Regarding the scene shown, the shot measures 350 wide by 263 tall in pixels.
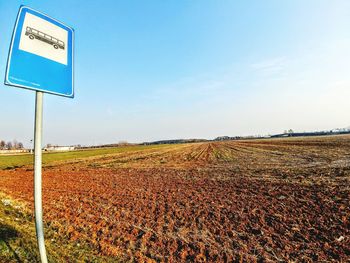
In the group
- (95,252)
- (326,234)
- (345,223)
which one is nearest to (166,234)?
(95,252)

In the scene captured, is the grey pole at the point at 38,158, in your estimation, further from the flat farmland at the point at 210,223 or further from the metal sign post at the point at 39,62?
the flat farmland at the point at 210,223

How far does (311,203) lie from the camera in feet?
29.9

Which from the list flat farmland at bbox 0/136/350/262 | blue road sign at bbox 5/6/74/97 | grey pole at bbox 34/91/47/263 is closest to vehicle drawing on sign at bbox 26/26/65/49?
blue road sign at bbox 5/6/74/97

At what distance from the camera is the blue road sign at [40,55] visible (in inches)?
91.3

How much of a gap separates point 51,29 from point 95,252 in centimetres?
509

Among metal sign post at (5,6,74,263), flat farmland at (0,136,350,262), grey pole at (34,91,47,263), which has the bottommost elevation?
flat farmland at (0,136,350,262)

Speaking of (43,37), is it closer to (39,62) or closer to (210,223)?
(39,62)

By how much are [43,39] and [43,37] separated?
0.02 m

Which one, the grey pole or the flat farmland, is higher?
the grey pole

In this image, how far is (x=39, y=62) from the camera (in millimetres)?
2521

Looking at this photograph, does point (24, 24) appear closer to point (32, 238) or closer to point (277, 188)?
point (32, 238)

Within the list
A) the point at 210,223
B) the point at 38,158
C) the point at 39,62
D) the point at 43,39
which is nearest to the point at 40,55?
the point at 39,62

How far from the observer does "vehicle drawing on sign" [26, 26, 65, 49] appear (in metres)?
2.48

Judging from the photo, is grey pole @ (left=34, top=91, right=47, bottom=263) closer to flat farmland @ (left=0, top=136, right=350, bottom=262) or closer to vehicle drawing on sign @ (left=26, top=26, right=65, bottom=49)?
vehicle drawing on sign @ (left=26, top=26, right=65, bottom=49)
